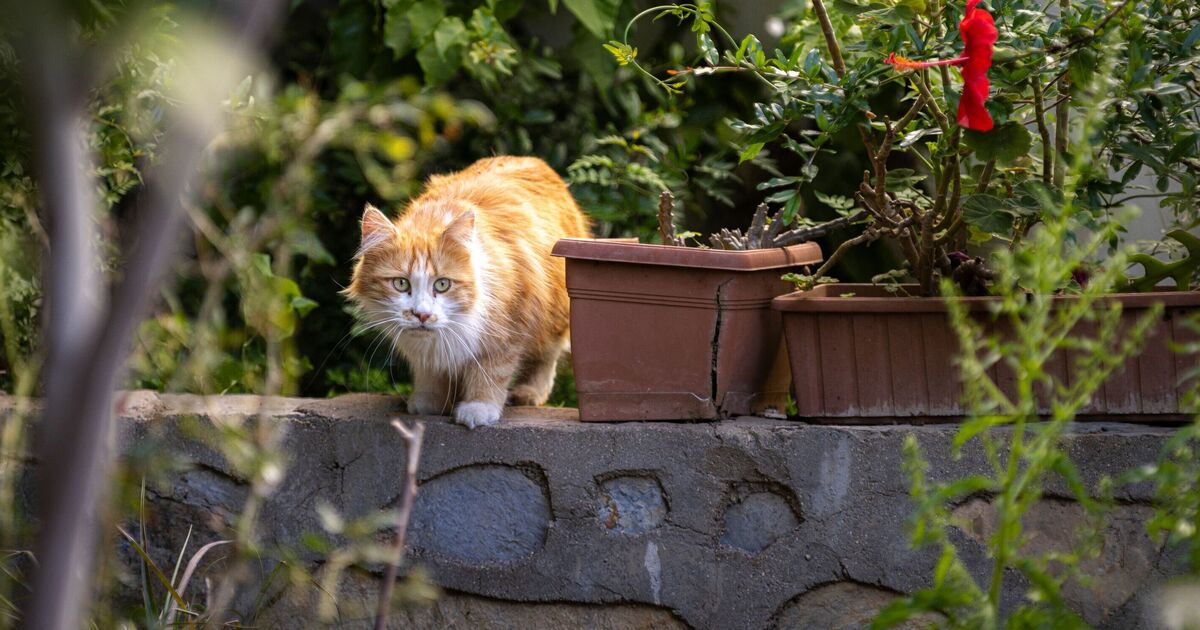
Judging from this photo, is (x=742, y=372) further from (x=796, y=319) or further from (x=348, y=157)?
(x=348, y=157)

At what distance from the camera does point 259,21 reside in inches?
29.0

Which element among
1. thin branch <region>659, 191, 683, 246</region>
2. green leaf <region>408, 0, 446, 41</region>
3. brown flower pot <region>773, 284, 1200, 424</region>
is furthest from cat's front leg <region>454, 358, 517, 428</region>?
green leaf <region>408, 0, 446, 41</region>

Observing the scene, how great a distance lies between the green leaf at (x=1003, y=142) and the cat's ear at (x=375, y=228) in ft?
4.27

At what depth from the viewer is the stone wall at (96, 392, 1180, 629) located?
2.28 meters

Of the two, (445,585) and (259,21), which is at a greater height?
(259,21)

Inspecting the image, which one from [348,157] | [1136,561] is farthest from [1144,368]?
[348,157]

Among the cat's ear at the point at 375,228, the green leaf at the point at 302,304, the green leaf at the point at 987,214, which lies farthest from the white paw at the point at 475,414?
the green leaf at the point at 302,304

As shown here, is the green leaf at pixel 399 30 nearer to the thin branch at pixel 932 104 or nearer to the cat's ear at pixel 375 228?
the cat's ear at pixel 375 228

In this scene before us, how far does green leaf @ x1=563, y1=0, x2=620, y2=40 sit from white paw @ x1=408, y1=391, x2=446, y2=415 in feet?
5.24

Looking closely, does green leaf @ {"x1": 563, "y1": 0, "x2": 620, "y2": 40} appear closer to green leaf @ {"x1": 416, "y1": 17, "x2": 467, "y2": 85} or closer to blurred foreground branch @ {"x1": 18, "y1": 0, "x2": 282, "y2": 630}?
green leaf @ {"x1": 416, "y1": 17, "x2": 467, "y2": 85}

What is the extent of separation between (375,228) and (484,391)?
46cm

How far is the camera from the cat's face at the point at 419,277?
2.44 m

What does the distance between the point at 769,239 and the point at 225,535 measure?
1.48m

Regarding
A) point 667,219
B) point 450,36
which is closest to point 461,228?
point 667,219
